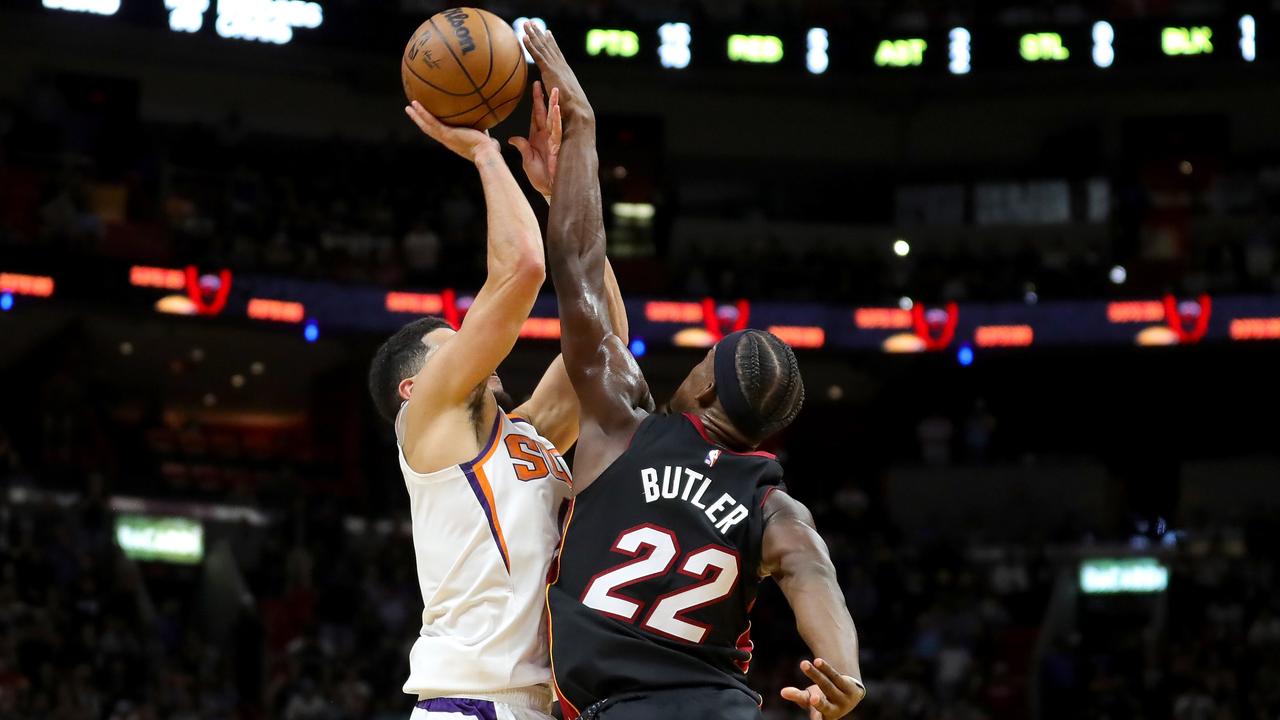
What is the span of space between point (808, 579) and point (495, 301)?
3.97 feet

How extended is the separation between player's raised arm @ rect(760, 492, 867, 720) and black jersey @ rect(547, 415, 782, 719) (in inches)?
2.3

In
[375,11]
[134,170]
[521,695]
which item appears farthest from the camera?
[375,11]

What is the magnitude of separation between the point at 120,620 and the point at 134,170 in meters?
7.35

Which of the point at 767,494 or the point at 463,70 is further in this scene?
the point at 463,70

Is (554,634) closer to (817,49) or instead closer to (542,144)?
(542,144)

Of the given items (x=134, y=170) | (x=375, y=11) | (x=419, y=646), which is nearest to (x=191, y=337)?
(x=134, y=170)

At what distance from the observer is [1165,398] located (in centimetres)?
2645

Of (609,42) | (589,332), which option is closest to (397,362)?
(589,332)

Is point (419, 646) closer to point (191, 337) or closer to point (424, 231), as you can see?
point (424, 231)

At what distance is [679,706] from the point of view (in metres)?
4.28

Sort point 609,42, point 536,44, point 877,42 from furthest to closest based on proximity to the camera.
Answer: point 877,42 → point 609,42 → point 536,44

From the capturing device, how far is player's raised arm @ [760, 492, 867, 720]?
3965 mm

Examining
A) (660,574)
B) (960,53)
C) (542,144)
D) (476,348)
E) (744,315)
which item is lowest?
(744,315)

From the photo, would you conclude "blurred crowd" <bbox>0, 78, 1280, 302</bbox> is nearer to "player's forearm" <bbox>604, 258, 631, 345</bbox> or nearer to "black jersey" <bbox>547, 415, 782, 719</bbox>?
"player's forearm" <bbox>604, 258, 631, 345</bbox>
